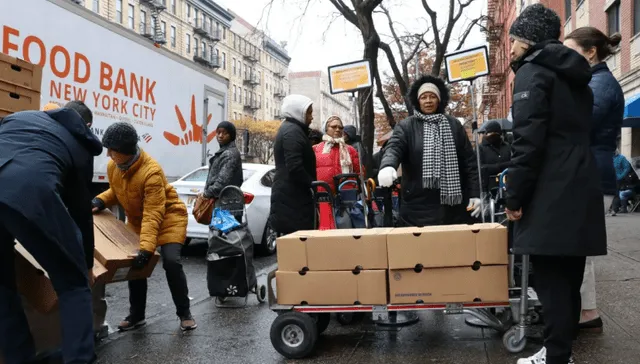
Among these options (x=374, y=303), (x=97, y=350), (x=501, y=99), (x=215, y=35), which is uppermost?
(x=215, y=35)

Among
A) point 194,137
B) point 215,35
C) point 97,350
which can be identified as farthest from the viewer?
point 215,35

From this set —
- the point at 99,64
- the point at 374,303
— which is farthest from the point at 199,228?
the point at 374,303

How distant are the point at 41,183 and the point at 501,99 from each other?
45782 mm

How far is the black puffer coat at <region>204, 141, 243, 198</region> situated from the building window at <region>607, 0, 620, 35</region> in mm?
17880

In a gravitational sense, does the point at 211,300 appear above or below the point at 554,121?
below

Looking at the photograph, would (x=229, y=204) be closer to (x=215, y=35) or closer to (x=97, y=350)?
(x=97, y=350)

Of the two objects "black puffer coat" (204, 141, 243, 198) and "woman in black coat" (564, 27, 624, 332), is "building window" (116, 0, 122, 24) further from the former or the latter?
"woman in black coat" (564, 27, 624, 332)

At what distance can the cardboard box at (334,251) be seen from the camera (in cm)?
423

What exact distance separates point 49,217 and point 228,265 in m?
2.99

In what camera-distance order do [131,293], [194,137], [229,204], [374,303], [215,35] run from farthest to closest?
[215,35] < [194,137] < [229,204] < [131,293] < [374,303]

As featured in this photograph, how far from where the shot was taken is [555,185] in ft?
10.9

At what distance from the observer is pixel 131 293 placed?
5371mm

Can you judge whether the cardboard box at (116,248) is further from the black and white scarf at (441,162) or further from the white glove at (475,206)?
the white glove at (475,206)

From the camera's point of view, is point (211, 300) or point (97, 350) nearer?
point (97, 350)
